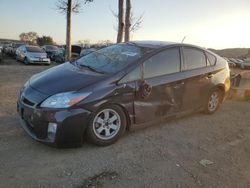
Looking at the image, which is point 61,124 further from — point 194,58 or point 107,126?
point 194,58

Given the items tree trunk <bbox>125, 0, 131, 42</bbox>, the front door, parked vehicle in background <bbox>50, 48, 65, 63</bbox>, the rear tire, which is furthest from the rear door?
parked vehicle in background <bbox>50, 48, 65, 63</bbox>

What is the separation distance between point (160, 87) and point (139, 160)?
1.38 metres

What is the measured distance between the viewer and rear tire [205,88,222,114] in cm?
573

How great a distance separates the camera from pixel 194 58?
5.28 metres

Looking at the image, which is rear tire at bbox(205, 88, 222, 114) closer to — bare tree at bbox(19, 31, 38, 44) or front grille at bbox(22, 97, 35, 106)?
front grille at bbox(22, 97, 35, 106)

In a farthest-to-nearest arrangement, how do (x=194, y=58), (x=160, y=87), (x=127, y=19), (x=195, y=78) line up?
(x=127, y=19)
(x=194, y=58)
(x=195, y=78)
(x=160, y=87)

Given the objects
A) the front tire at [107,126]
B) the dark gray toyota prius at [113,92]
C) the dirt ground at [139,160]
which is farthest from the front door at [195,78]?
the front tire at [107,126]

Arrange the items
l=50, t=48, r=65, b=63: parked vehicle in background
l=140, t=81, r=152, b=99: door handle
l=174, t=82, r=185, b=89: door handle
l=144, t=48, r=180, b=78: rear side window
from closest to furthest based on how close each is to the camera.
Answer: l=140, t=81, r=152, b=99: door handle < l=144, t=48, r=180, b=78: rear side window < l=174, t=82, r=185, b=89: door handle < l=50, t=48, r=65, b=63: parked vehicle in background

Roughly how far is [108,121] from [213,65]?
2876 mm

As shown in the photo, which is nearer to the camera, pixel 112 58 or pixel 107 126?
pixel 107 126

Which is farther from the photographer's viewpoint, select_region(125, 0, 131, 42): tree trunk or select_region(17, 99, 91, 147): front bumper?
Answer: select_region(125, 0, 131, 42): tree trunk

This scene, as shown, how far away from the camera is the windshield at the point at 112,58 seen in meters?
4.33

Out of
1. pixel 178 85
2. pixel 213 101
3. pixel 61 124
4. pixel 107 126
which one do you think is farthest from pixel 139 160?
pixel 213 101

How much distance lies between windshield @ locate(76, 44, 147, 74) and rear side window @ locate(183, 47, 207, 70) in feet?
3.07
